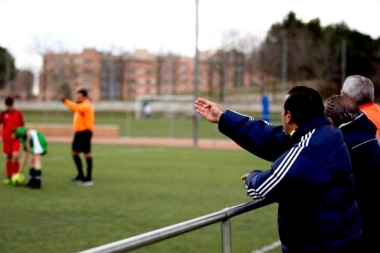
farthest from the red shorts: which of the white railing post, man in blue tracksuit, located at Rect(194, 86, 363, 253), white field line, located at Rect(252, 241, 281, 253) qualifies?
man in blue tracksuit, located at Rect(194, 86, 363, 253)

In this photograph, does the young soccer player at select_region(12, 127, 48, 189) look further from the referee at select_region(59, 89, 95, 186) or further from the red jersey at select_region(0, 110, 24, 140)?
the referee at select_region(59, 89, 95, 186)

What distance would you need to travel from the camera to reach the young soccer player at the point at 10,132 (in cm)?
1423

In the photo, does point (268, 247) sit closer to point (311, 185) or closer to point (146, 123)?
point (311, 185)

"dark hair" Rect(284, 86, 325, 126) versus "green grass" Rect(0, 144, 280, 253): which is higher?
"dark hair" Rect(284, 86, 325, 126)

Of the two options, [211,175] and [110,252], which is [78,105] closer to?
[211,175]

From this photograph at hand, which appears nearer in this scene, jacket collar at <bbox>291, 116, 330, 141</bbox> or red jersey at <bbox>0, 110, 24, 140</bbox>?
jacket collar at <bbox>291, 116, 330, 141</bbox>

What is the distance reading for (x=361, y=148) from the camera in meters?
4.56

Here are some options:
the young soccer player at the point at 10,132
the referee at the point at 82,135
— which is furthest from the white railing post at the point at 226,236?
the young soccer player at the point at 10,132

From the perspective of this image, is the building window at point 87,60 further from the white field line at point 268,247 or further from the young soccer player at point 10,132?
the white field line at point 268,247

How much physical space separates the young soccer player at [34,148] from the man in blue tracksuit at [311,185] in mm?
9942

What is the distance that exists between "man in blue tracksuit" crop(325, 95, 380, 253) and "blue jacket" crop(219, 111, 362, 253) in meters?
0.85

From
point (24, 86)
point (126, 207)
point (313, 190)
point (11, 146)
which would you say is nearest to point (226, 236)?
point (313, 190)

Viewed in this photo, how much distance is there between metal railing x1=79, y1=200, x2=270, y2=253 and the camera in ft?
9.33

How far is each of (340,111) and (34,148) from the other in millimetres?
9683
